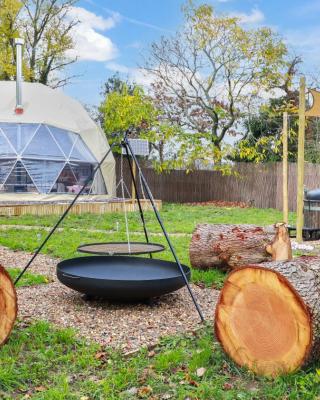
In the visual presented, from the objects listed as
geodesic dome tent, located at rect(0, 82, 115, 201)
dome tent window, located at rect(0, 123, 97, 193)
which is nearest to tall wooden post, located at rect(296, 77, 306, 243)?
geodesic dome tent, located at rect(0, 82, 115, 201)

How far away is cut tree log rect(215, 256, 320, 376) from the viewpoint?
10.3ft

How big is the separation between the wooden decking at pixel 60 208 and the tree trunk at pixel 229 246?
6812mm

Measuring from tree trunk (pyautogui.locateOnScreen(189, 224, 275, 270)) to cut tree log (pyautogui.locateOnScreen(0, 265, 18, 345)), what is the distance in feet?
9.86

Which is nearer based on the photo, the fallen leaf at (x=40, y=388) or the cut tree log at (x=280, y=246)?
the fallen leaf at (x=40, y=388)

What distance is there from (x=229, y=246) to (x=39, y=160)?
10.7 metres

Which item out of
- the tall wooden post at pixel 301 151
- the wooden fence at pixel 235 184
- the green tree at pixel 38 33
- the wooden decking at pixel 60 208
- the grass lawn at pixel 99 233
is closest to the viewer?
the grass lawn at pixel 99 233

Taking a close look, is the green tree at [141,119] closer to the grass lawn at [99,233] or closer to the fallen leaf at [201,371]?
the grass lawn at [99,233]

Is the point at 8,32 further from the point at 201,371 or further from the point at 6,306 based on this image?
the point at 201,371

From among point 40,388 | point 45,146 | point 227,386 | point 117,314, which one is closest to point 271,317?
point 227,386

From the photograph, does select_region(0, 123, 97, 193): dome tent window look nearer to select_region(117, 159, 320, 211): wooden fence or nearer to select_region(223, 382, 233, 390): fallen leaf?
select_region(117, 159, 320, 211): wooden fence

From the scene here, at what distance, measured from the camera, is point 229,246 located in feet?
20.3

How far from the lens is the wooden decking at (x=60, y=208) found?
44.0 feet

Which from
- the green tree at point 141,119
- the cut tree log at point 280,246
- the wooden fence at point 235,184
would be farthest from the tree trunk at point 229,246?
the green tree at point 141,119

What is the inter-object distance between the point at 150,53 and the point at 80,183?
8.52 meters
